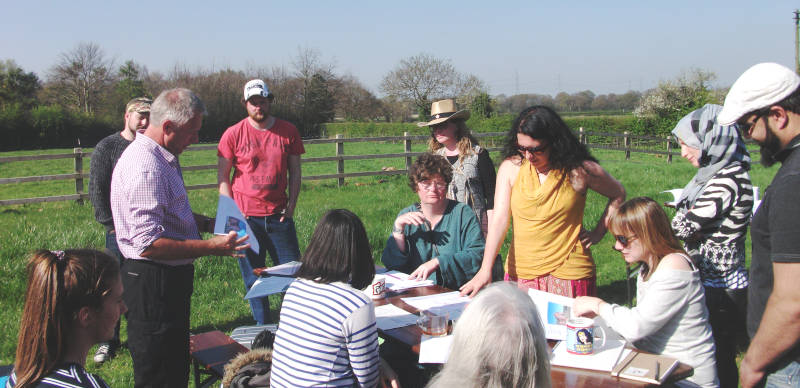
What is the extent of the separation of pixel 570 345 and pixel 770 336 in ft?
2.50

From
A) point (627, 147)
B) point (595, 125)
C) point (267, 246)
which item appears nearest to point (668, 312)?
point (267, 246)

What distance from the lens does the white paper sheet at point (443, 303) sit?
10.0ft

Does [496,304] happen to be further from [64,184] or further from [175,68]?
[175,68]

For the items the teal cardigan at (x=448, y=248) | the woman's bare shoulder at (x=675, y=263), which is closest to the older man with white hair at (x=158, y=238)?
the teal cardigan at (x=448, y=248)

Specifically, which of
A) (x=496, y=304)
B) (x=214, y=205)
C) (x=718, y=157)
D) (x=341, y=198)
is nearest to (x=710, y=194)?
(x=718, y=157)

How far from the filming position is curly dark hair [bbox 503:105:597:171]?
10.4ft

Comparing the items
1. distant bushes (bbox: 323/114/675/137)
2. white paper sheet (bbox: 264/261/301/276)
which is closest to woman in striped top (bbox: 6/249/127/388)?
white paper sheet (bbox: 264/261/301/276)

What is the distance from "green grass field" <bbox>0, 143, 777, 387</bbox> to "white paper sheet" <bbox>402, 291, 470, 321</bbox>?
1.26 m

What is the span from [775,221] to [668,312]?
2.62 ft

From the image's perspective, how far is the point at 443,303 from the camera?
3.20 m

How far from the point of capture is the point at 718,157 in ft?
10.0

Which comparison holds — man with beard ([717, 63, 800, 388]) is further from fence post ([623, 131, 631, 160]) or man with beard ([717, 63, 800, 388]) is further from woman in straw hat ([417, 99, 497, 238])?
fence post ([623, 131, 631, 160])

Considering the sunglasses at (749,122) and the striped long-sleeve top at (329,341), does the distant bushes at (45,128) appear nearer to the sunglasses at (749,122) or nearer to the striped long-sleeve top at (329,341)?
the striped long-sleeve top at (329,341)

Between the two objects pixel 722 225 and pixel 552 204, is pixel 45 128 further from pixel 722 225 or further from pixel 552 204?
pixel 722 225
